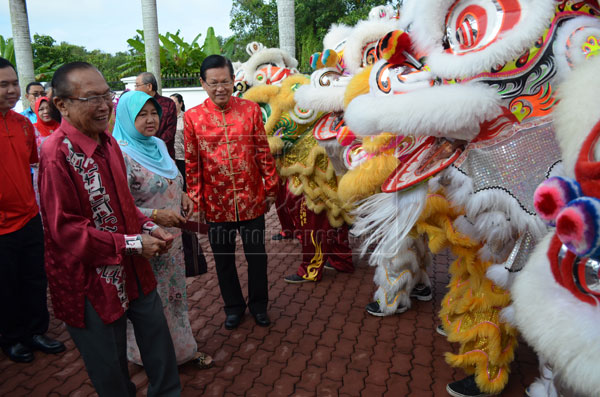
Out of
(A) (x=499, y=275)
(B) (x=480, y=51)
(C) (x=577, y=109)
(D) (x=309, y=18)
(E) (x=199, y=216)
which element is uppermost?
(D) (x=309, y=18)

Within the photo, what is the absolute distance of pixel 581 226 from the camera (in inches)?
40.5

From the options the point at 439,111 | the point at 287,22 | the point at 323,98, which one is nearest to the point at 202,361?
the point at 323,98

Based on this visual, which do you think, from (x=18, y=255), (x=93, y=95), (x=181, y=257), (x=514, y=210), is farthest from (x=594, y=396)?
(x=18, y=255)

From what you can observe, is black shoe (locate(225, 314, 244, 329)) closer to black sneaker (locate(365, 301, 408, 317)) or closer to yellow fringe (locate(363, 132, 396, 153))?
black sneaker (locate(365, 301, 408, 317))

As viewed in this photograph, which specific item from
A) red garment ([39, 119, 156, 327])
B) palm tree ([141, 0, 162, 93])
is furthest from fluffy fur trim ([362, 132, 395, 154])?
palm tree ([141, 0, 162, 93])

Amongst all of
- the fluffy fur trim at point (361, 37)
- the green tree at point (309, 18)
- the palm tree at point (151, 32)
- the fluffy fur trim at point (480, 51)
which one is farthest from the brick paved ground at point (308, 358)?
the green tree at point (309, 18)

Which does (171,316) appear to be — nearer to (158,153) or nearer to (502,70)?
(158,153)

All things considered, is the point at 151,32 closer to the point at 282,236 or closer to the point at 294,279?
the point at 282,236

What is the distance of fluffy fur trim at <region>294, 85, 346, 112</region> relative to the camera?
3.16 m

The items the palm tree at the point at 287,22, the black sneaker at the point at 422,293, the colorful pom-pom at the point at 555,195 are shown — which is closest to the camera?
the colorful pom-pom at the point at 555,195

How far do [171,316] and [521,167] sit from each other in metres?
2.16

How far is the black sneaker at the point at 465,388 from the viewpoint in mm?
2365

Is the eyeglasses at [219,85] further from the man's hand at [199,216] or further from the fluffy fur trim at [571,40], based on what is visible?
the fluffy fur trim at [571,40]

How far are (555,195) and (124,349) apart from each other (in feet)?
6.10
